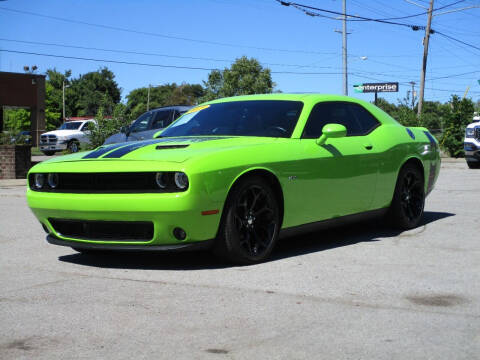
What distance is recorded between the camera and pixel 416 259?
5898 millimetres

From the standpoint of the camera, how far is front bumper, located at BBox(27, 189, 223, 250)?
201 inches

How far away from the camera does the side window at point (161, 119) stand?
17.2 meters

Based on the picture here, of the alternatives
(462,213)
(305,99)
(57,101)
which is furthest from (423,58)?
(57,101)

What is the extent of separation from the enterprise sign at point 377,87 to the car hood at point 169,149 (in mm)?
48011

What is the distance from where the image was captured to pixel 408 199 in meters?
7.61

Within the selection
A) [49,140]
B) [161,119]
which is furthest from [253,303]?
[49,140]

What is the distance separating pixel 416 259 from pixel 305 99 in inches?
70.6

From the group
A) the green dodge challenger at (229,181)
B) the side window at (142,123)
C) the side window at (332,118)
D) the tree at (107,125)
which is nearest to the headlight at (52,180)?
the green dodge challenger at (229,181)

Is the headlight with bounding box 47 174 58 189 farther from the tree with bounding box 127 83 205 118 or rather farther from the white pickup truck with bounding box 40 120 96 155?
the tree with bounding box 127 83 205 118

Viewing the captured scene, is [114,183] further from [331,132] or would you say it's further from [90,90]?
[90,90]

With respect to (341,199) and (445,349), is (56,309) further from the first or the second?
(341,199)

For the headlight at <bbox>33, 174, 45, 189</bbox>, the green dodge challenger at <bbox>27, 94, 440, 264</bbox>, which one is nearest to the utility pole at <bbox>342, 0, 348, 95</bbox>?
the green dodge challenger at <bbox>27, 94, 440, 264</bbox>

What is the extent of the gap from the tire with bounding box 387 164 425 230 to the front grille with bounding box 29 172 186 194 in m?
3.06

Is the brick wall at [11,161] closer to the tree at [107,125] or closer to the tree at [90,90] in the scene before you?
the tree at [107,125]
